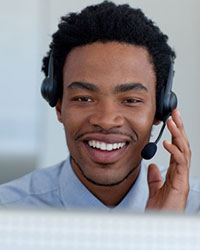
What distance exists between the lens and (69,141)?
1.25m

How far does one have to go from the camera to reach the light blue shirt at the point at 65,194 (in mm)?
1285

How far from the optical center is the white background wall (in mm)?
2625

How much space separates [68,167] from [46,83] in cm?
24

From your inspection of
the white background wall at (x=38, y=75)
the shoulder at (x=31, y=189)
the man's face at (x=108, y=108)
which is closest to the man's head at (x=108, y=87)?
the man's face at (x=108, y=108)

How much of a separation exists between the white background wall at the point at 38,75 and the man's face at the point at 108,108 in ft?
4.55

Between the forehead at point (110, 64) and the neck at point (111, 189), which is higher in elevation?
the forehead at point (110, 64)

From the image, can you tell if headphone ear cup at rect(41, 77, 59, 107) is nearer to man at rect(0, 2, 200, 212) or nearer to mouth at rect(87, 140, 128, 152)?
man at rect(0, 2, 200, 212)

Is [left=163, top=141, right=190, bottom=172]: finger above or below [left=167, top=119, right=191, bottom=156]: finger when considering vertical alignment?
below

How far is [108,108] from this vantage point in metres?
1.15

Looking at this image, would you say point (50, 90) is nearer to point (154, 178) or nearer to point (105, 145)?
point (105, 145)

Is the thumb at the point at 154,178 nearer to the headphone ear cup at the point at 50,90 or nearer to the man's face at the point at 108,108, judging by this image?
the man's face at the point at 108,108

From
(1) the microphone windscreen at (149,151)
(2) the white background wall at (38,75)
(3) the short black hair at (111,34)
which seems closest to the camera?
(1) the microphone windscreen at (149,151)

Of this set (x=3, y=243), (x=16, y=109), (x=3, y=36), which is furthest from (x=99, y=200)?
(x=3, y=36)

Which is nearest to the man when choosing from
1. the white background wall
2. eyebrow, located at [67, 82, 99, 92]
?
eyebrow, located at [67, 82, 99, 92]
